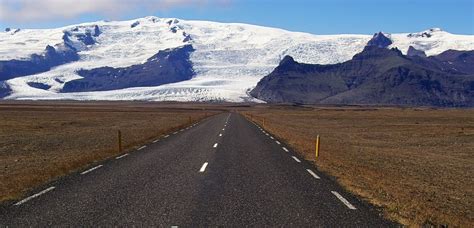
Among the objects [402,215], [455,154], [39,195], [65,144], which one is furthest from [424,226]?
[65,144]

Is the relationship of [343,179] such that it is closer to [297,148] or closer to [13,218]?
[13,218]

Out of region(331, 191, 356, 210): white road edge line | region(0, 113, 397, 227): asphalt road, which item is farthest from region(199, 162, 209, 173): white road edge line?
region(331, 191, 356, 210): white road edge line

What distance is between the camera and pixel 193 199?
13.0 m

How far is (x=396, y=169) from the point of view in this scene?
21.2 meters

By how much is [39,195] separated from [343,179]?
8.64m

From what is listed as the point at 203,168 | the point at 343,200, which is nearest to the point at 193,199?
the point at 343,200

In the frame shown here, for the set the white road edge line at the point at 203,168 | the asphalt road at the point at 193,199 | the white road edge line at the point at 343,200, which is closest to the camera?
the asphalt road at the point at 193,199

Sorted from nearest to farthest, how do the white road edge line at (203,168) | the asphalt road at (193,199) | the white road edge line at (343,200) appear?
the asphalt road at (193,199), the white road edge line at (343,200), the white road edge line at (203,168)

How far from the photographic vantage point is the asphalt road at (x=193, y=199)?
10766 mm

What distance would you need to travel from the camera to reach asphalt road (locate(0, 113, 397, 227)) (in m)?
10.8

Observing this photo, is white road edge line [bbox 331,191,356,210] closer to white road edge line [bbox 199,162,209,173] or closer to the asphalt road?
the asphalt road

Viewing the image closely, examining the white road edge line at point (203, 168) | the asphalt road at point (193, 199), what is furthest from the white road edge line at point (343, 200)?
the white road edge line at point (203, 168)

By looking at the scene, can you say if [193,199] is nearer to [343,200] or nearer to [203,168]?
[343,200]

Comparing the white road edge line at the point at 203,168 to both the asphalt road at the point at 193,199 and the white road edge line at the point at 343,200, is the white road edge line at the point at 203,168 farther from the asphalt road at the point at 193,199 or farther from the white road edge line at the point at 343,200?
the white road edge line at the point at 343,200
